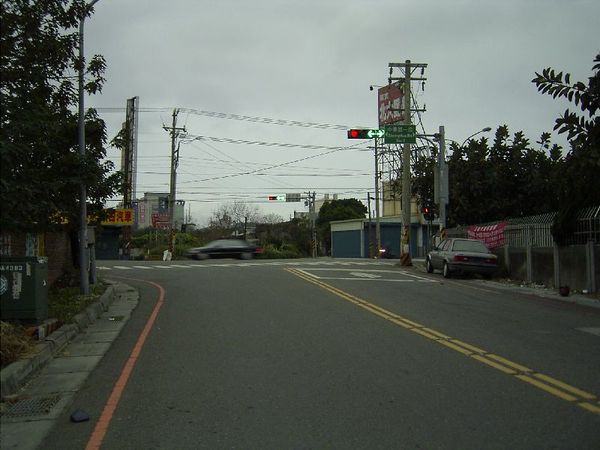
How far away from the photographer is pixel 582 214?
18.3m

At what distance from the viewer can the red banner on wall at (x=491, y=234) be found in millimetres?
25069

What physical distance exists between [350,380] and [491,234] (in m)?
20.7

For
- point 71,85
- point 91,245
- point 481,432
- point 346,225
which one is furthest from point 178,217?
point 481,432

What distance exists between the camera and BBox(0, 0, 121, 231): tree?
28.6 feet

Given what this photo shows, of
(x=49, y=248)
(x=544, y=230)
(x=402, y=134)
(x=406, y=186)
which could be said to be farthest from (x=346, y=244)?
(x=49, y=248)

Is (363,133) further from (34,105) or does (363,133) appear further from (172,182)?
(172,182)

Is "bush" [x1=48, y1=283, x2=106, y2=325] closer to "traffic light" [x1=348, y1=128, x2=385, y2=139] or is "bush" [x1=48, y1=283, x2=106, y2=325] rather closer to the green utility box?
the green utility box

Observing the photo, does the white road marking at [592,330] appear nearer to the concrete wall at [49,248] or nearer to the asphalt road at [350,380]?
the asphalt road at [350,380]

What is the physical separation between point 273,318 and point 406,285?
8.40m

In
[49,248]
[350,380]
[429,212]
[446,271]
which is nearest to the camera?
[350,380]

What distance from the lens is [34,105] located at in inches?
376

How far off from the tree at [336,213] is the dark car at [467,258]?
60689 millimetres

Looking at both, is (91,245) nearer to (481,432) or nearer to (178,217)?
(481,432)

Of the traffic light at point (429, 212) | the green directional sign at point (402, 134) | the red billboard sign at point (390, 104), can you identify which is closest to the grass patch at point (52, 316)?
the green directional sign at point (402, 134)
